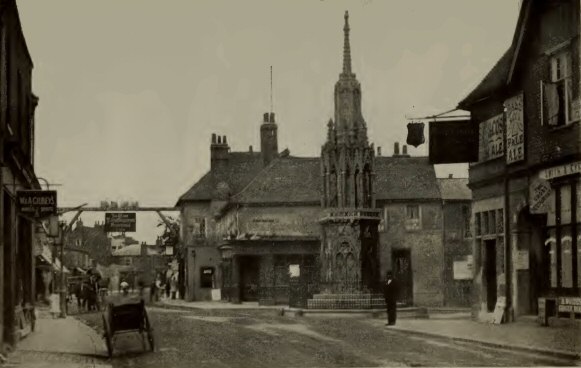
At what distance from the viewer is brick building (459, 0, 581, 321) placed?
821 inches

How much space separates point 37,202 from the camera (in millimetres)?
18484

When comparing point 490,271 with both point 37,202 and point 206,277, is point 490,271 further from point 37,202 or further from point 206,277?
point 206,277

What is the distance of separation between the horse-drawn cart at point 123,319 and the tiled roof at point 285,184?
3156cm

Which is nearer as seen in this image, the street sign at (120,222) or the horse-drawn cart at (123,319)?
the horse-drawn cart at (123,319)

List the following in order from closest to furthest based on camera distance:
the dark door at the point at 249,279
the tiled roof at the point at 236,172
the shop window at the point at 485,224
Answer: the shop window at the point at 485,224
the dark door at the point at 249,279
the tiled roof at the point at 236,172

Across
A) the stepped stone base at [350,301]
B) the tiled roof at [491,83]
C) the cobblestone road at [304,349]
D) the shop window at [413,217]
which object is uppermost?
the tiled roof at [491,83]

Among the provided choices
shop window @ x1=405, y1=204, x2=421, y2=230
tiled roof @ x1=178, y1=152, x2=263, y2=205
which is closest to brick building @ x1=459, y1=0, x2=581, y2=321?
shop window @ x1=405, y1=204, x2=421, y2=230

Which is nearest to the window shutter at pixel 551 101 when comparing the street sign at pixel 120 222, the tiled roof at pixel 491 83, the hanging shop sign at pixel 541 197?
the hanging shop sign at pixel 541 197

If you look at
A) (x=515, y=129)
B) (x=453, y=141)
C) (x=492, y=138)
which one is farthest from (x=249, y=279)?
(x=453, y=141)

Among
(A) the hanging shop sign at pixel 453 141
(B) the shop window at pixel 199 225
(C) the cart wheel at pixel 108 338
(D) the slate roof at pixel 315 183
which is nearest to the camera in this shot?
(C) the cart wheel at pixel 108 338

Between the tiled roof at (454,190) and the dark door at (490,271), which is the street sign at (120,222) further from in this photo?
the tiled roof at (454,190)

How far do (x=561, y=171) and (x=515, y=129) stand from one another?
279cm

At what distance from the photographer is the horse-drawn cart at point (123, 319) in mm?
18078

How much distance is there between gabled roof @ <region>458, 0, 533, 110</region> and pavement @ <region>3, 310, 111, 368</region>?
10.3 metres
